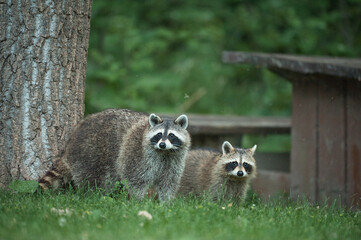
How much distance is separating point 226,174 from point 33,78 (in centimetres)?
228

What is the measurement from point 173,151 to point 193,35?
705cm

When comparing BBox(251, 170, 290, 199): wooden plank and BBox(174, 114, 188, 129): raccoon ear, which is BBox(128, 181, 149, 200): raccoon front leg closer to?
BBox(174, 114, 188, 129): raccoon ear

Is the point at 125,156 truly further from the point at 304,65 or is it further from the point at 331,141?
the point at 331,141

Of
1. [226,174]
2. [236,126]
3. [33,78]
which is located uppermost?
[33,78]

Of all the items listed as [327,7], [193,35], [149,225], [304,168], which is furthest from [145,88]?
[149,225]

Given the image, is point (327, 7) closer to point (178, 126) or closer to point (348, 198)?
point (348, 198)

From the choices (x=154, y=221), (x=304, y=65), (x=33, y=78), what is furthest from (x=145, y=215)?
(x=304, y=65)

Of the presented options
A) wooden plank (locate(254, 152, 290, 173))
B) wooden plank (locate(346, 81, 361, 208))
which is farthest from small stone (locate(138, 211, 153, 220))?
wooden plank (locate(254, 152, 290, 173))

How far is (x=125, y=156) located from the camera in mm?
5172

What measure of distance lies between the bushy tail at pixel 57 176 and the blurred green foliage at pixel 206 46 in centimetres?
493

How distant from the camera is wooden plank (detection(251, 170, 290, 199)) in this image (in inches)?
287

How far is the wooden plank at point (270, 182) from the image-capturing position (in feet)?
23.9

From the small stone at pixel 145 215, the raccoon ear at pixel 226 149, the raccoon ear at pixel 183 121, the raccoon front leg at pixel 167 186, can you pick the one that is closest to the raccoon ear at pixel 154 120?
the raccoon ear at pixel 183 121

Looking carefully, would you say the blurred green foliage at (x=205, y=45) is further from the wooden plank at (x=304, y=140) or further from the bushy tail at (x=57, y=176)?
the bushy tail at (x=57, y=176)
